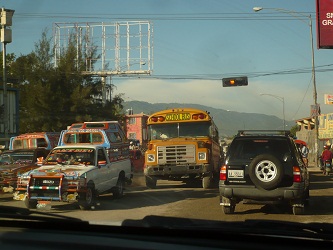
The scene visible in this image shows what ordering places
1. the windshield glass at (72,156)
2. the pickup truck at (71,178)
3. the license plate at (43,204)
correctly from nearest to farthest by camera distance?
the license plate at (43,204), the pickup truck at (71,178), the windshield glass at (72,156)

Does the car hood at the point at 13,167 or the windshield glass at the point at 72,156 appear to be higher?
the windshield glass at the point at 72,156

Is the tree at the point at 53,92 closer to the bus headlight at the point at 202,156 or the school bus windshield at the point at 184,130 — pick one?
the school bus windshield at the point at 184,130

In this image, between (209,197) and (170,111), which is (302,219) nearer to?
(209,197)

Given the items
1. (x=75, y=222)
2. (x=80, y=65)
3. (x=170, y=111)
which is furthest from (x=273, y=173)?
(x=80, y=65)

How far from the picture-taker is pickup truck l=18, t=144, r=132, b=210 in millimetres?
11109

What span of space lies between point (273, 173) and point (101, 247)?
6.74 metres

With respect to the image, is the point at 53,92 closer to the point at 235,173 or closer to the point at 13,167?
the point at 13,167

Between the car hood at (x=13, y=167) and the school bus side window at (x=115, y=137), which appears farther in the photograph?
the school bus side window at (x=115, y=137)

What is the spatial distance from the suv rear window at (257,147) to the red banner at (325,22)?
2381 cm

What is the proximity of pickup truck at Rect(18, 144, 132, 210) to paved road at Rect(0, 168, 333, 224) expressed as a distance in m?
0.35

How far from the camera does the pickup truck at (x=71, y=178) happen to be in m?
11.1

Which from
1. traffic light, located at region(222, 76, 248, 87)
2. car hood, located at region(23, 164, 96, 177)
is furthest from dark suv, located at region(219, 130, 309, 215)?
traffic light, located at region(222, 76, 248, 87)

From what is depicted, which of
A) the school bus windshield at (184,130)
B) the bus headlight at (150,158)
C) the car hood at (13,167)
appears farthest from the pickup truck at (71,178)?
the school bus windshield at (184,130)

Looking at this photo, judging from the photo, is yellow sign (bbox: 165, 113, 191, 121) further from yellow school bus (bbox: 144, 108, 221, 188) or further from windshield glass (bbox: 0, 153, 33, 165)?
windshield glass (bbox: 0, 153, 33, 165)
